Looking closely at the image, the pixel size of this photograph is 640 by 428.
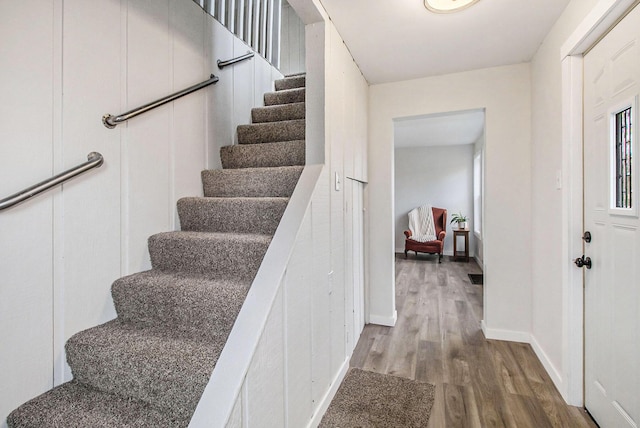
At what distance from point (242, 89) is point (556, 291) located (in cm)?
289

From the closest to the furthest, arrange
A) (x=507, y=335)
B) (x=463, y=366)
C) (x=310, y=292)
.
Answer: (x=310, y=292), (x=463, y=366), (x=507, y=335)

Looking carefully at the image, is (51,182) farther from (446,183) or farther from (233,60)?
(446,183)

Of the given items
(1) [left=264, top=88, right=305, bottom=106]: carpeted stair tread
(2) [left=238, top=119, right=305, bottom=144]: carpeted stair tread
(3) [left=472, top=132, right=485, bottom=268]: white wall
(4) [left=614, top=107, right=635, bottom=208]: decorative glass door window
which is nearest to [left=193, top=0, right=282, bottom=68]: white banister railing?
(1) [left=264, top=88, right=305, bottom=106]: carpeted stair tread

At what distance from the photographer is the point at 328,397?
71.3 inches

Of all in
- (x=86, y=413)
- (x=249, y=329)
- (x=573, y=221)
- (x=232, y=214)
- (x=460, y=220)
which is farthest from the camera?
(x=460, y=220)

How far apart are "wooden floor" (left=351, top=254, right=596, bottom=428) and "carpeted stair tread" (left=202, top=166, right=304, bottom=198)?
144cm

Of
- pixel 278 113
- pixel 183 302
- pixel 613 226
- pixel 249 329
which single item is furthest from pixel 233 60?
pixel 613 226

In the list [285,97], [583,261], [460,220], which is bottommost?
[583,261]

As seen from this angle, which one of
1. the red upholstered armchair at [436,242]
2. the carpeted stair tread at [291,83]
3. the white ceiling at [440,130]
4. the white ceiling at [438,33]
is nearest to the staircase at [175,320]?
the white ceiling at [438,33]

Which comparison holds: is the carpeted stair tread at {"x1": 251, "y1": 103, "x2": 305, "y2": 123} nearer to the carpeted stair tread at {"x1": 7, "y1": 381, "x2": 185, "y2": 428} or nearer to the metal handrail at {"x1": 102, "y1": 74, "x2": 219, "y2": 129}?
the metal handrail at {"x1": 102, "y1": 74, "x2": 219, "y2": 129}

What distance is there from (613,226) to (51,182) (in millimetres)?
2588

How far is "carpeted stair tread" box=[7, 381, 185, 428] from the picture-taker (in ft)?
3.71

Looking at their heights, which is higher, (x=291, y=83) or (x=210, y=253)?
(x=291, y=83)

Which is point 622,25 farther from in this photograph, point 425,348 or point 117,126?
point 117,126
